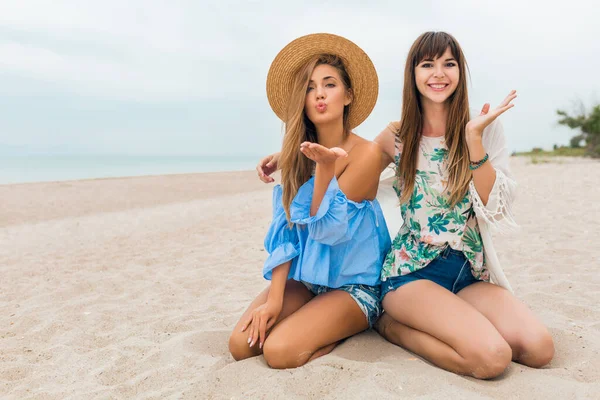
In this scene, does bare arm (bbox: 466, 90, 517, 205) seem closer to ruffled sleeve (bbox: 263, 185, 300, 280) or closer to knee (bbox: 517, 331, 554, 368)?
knee (bbox: 517, 331, 554, 368)

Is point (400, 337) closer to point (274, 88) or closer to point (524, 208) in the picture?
point (274, 88)

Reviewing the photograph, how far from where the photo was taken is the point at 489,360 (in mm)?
2342

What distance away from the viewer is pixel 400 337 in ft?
9.01

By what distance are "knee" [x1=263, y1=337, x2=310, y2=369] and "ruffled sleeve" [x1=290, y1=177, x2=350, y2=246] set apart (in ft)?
1.86

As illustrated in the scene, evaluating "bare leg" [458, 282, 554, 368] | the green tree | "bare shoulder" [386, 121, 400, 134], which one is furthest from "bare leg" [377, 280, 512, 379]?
the green tree

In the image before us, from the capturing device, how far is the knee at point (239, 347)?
2.72 meters

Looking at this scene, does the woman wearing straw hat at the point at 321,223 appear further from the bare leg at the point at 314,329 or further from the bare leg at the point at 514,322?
the bare leg at the point at 514,322

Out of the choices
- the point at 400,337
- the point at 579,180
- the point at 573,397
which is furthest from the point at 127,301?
the point at 579,180

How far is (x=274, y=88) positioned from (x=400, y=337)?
1692 millimetres

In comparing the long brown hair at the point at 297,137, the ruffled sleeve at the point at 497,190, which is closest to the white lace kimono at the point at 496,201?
the ruffled sleeve at the point at 497,190

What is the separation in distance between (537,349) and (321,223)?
1219 mm

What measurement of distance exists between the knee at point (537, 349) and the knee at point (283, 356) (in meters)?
1.09

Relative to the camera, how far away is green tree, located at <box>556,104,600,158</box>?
21438mm

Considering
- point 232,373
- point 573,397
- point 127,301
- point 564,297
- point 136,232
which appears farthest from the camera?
point 136,232
